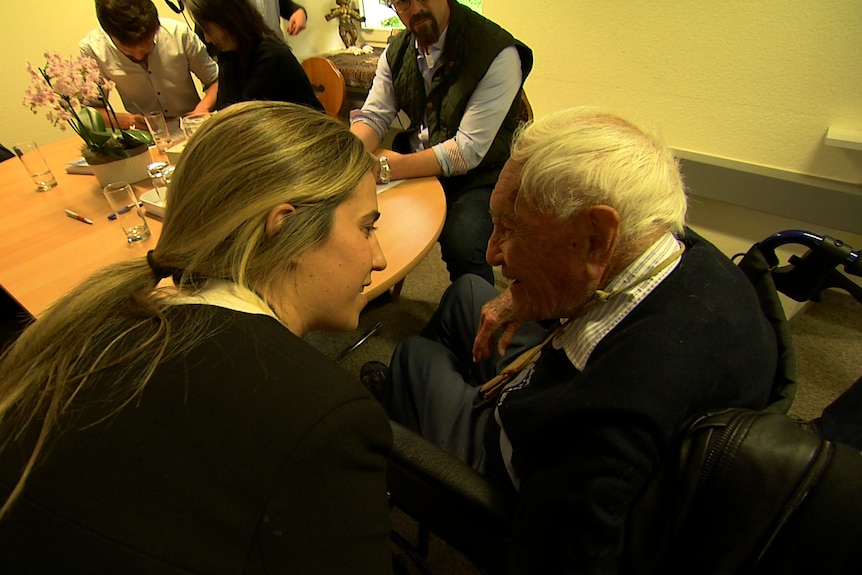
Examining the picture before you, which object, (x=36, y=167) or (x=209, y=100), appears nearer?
(x=36, y=167)

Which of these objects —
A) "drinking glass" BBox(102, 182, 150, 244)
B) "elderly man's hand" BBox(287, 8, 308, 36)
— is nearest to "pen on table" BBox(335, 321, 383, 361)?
"drinking glass" BBox(102, 182, 150, 244)

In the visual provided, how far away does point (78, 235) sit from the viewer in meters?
1.33

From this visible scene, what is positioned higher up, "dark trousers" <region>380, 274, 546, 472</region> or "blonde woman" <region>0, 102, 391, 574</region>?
"blonde woman" <region>0, 102, 391, 574</region>

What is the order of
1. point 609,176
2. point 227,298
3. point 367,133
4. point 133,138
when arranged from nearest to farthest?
point 227,298, point 609,176, point 133,138, point 367,133

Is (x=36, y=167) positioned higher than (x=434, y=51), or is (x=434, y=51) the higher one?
(x=434, y=51)

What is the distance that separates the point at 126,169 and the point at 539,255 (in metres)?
1.51

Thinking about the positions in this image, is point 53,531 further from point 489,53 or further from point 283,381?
point 489,53

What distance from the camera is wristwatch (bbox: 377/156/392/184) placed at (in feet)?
4.99

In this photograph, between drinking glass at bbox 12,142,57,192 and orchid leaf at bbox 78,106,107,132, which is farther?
drinking glass at bbox 12,142,57,192

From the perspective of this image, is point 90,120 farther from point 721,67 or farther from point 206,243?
point 721,67

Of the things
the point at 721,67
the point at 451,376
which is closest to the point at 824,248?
the point at 451,376

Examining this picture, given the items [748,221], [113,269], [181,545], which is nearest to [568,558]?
[181,545]

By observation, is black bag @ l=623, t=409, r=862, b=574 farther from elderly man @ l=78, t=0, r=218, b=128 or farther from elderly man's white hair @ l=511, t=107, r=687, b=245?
elderly man @ l=78, t=0, r=218, b=128

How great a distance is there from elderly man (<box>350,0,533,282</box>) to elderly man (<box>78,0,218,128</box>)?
1.05 metres
